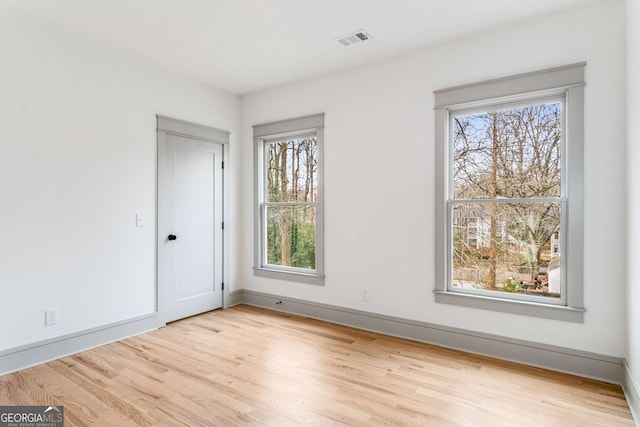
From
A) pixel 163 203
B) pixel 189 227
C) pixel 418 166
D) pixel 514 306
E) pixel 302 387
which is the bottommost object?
pixel 302 387

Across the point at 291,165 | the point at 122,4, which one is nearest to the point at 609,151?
the point at 291,165

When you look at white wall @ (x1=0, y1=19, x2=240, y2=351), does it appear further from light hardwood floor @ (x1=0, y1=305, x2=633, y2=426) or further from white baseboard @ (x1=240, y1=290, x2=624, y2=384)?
white baseboard @ (x1=240, y1=290, x2=624, y2=384)

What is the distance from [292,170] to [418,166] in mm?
1679

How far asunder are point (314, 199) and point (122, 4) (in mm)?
2527

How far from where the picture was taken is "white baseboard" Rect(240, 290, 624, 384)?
2599 millimetres

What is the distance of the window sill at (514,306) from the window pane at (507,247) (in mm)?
127

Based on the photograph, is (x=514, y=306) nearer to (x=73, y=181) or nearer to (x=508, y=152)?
(x=508, y=152)

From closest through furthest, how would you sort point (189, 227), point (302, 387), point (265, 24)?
point (302, 387), point (265, 24), point (189, 227)

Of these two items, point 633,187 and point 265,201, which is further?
point 265,201

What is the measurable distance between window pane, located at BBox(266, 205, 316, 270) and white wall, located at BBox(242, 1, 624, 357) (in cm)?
26

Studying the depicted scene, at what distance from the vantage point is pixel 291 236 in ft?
14.5

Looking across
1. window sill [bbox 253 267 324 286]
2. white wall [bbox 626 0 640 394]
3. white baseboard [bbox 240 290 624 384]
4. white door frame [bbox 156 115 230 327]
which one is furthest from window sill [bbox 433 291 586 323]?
white door frame [bbox 156 115 230 327]

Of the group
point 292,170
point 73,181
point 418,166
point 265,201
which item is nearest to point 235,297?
point 265,201

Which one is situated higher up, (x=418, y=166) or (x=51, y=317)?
(x=418, y=166)
